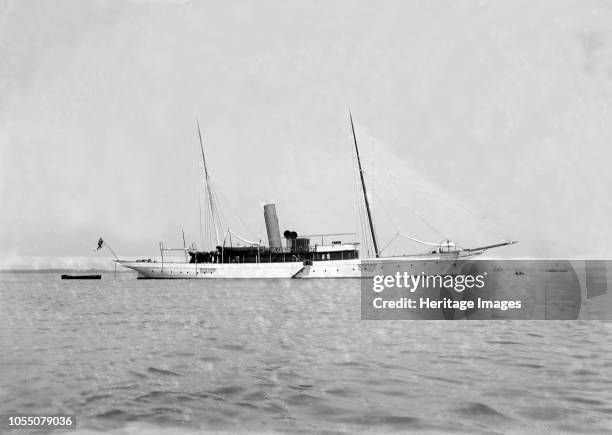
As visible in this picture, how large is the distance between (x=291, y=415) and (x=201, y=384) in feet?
8.87

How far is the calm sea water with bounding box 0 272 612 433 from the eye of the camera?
7746 mm

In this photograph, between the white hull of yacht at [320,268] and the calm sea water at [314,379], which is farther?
the white hull of yacht at [320,268]

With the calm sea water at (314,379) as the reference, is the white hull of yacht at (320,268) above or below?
below

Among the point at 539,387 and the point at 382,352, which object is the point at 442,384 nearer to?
the point at 539,387

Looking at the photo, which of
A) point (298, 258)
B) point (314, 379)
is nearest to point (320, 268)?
point (298, 258)

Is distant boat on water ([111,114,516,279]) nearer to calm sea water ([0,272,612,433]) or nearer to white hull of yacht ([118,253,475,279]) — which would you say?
white hull of yacht ([118,253,475,279])

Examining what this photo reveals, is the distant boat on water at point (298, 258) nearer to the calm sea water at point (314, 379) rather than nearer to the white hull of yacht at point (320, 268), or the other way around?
the white hull of yacht at point (320, 268)

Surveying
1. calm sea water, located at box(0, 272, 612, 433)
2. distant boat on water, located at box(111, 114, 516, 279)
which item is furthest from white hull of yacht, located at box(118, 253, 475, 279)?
calm sea water, located at box(0, 272, 612, 433)

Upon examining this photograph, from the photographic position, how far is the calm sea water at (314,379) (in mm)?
7746

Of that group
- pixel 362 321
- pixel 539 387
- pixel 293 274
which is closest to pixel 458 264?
pixel 293 274

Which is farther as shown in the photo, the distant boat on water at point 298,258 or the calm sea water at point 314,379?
the distant boat on water at point 298,258

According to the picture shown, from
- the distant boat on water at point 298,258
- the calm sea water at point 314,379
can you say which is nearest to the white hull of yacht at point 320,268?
the distant boat on water at point 298,258

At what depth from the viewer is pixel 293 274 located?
7950 centimetres

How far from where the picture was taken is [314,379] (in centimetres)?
1047
